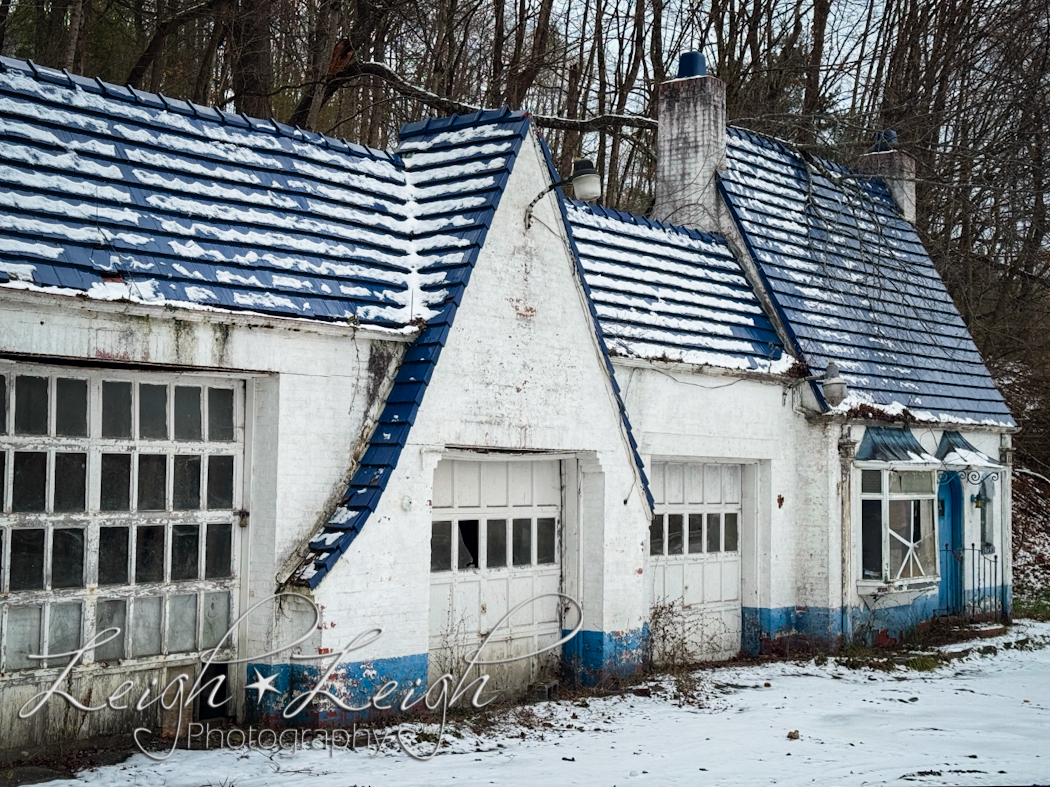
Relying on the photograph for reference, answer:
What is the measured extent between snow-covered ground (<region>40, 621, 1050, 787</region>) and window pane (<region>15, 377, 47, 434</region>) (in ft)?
7.66

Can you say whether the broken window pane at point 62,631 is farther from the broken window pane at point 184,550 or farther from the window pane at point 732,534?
the window pane at point 732,534

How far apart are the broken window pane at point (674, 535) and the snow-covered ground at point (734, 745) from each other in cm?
146

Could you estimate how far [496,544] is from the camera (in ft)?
36.1

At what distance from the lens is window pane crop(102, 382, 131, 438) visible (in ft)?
27.0

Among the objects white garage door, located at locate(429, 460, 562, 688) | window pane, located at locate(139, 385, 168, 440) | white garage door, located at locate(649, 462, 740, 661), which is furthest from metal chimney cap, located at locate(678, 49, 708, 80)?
window pane, located at locate(139, 385, 168, 440)

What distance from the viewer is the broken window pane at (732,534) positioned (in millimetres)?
14180

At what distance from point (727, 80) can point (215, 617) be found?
1957 centimetres

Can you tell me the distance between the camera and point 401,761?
8234 millimetres

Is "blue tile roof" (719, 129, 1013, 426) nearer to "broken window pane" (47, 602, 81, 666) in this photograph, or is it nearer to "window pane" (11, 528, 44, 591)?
"broken window pane" (47, 602, 81, 666)

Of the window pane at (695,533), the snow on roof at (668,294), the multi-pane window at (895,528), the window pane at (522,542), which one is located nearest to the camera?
the window pane at (522,542)

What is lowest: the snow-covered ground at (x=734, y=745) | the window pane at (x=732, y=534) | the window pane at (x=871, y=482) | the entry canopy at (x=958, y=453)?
the snow-covered ground at (x=734, y=745)

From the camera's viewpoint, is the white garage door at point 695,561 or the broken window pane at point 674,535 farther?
the broken window pane at point 674,535

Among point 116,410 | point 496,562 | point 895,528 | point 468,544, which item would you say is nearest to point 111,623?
point 116,410

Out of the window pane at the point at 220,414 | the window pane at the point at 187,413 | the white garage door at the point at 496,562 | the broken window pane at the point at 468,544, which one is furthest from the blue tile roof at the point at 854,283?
the window pane at the point at 187,413
